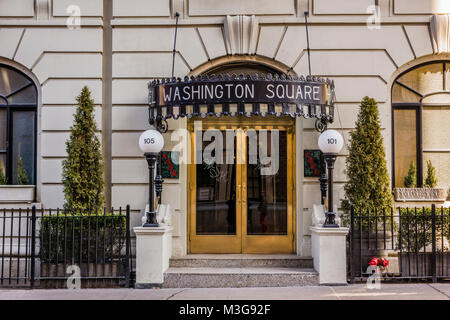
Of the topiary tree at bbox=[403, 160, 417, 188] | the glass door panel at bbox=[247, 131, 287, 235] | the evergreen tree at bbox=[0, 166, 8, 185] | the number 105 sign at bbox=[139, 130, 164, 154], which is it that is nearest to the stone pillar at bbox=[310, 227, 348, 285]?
the glass door panel at bbox=[247, 131, 287, 235]

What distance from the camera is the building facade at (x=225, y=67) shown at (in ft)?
34.0

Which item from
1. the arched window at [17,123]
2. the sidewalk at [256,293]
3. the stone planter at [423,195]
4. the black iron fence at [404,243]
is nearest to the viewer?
the sidewalk at [256,293]

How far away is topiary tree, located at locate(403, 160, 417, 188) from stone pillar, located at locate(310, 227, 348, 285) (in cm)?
247

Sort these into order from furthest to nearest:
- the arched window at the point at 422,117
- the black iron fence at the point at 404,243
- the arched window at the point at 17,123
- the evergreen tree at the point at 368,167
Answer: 1. the arched window at the point at 17,123
2. the arched window at the point at 422,117
3. the evergreen tree at the point at 368,167
4. the black iron fence at the point at 404,243

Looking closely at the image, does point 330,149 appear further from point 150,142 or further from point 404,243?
point 150,142

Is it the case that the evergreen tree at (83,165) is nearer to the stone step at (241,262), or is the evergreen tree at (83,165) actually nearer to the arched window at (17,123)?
the arched window at (17,123)

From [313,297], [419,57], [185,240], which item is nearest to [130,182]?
[185,240]

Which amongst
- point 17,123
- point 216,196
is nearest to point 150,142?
point 216,196

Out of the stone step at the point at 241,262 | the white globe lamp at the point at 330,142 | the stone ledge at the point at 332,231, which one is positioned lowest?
the stone step at the point at 241,262

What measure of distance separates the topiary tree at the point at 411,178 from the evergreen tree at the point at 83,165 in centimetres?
618

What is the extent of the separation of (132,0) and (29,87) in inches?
114

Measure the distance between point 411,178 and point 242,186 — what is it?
3488 mm

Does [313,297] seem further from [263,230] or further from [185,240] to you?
[185,240]

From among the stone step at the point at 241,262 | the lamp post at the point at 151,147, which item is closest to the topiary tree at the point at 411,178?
the stone step at the point at 241,262
